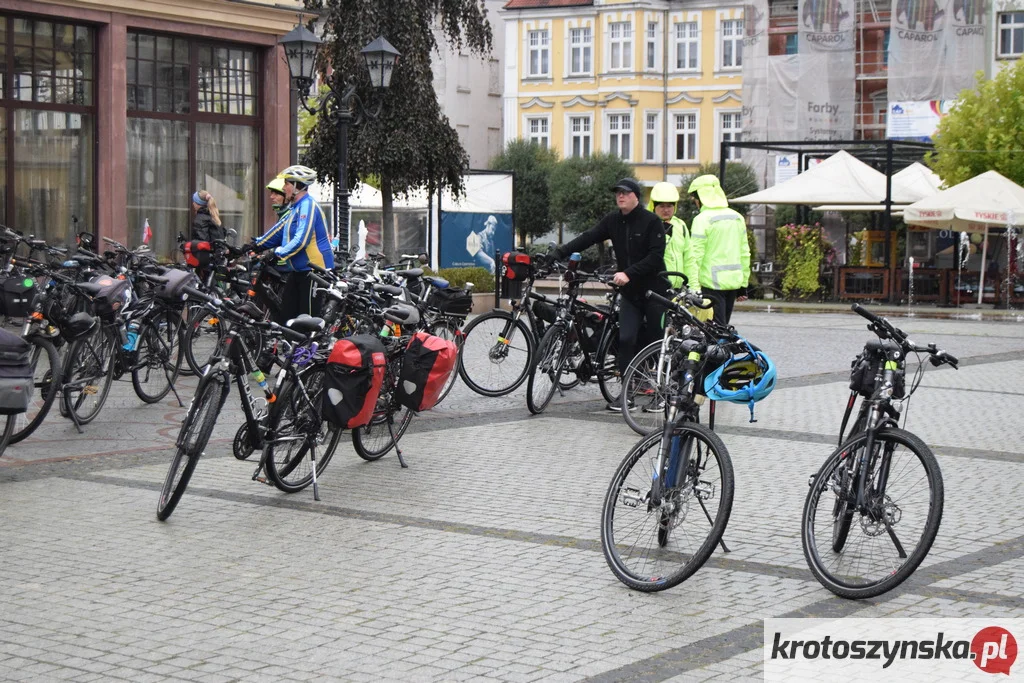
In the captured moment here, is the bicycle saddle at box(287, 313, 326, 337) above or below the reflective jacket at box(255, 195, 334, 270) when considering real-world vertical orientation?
below

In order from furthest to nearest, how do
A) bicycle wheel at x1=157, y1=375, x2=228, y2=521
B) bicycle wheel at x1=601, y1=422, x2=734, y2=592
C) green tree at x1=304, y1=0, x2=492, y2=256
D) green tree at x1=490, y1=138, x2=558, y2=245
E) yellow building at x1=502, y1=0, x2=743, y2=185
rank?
yellow building at x1=502, y1=0, x2=743, y2=185 < green tree at x1=490, y1=138, x2=558, y2=245 < green tree at x1=304, y1=0, x2=492, y2=256 < bicycle wheel at x1=157, y1=375, x2=228, y2=521 < bicycle wheel at x1=601, y1=422, x2=734, y2=592

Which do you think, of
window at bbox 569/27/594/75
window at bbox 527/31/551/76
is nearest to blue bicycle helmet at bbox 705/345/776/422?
window at bbox 569/27/594/75

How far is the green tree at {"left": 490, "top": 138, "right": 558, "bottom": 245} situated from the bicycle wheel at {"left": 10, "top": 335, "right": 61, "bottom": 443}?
2147 inches

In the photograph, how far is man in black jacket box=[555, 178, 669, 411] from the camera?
11867 mm

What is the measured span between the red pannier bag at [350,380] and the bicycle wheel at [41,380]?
2.66 metres

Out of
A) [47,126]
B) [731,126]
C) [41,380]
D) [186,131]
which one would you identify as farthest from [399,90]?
[731,126]

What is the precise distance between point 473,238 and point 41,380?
21171mm

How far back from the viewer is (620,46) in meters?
69.0

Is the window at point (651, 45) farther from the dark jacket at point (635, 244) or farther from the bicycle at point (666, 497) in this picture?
the bicycle at point (666, 497)

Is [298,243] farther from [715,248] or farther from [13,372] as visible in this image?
[13,372]

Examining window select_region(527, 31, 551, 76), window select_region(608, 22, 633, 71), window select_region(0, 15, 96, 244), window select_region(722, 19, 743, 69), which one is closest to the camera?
window select_region(0, 15, 96, 244)

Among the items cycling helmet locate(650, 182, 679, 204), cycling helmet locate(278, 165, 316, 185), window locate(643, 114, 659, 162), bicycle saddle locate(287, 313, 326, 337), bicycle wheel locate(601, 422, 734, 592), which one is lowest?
bicycle wheel locate(601, 422, 734, 592)

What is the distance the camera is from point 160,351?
490 inches

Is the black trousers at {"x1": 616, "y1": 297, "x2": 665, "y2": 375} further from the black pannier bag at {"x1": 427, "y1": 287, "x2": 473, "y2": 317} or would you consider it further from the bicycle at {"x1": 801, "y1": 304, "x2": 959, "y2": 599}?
the bicycle at {"x1": 801, "y1": 304, "x2": 959, "y2": 599}
